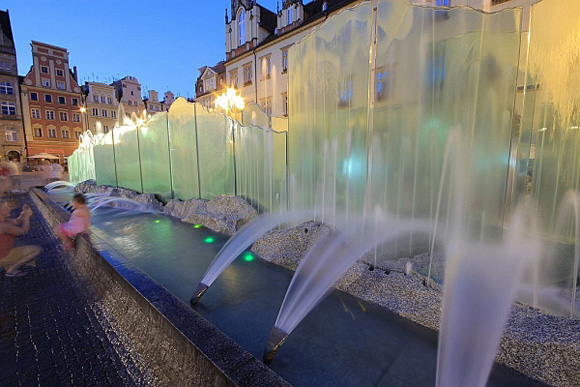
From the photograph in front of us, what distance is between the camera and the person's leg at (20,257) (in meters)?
4.57

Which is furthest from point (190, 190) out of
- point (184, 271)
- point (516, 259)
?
point (516, 259)

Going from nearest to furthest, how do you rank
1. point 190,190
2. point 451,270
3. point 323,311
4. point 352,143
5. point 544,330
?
point 544,330 < point 323,311 < point 451,270 < point 352,143 < point 190,190

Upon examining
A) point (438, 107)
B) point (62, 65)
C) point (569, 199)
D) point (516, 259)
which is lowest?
point (516, 259)

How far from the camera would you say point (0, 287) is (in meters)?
4.10

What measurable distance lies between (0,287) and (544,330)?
6.85m

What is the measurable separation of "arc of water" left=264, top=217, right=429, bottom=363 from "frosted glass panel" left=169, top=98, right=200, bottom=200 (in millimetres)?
6306

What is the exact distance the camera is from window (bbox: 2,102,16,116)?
1503 inches

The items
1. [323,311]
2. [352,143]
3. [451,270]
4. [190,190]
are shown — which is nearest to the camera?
[323,311]

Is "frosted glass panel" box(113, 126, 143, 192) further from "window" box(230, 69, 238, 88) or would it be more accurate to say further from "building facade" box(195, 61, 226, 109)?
"building facade" box(195, 61, 226, 109)

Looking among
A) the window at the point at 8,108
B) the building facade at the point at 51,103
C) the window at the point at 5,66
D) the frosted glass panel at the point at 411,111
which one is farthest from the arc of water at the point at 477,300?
the window at the point at 5,66

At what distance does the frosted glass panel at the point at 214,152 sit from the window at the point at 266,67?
1656cm

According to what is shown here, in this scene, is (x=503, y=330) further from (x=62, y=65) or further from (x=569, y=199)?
(x=62, y=65)

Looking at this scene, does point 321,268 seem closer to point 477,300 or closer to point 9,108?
point 477,300

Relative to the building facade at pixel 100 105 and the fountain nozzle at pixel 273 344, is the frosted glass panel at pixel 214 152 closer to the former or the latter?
the fountain nozzle at pixel 273 344
